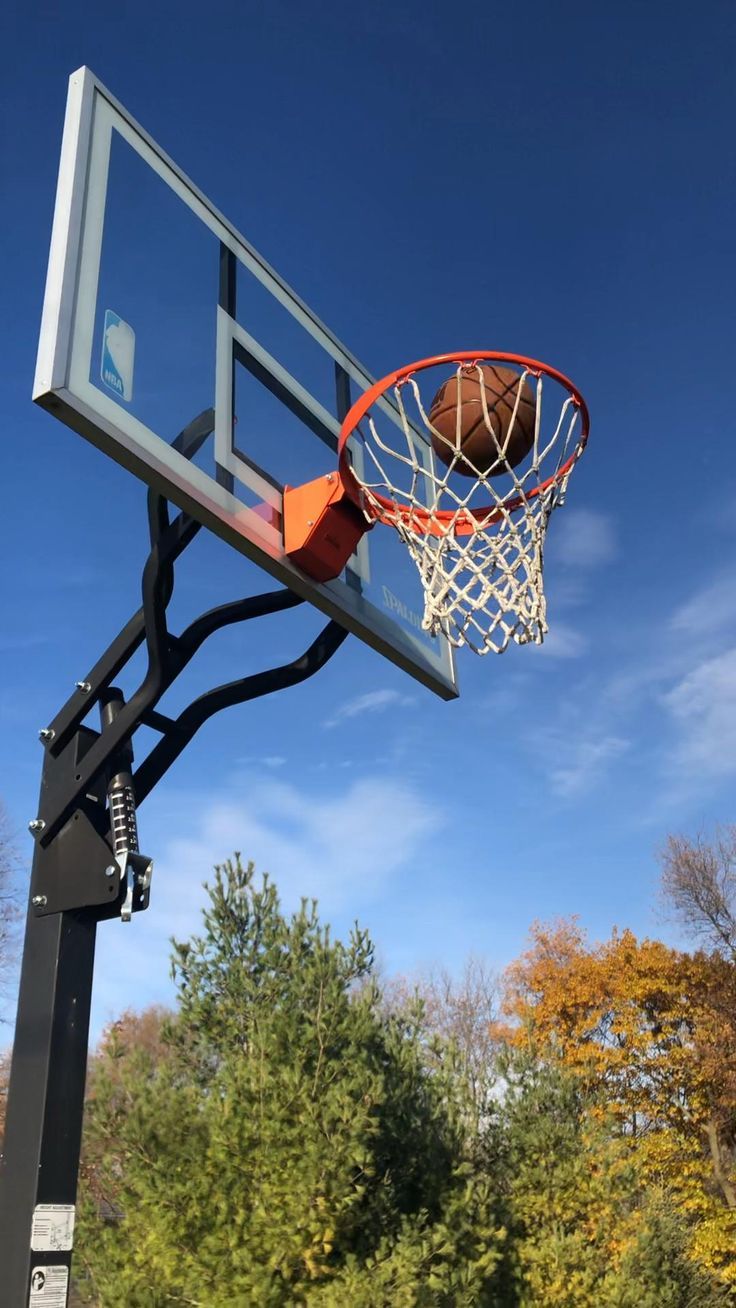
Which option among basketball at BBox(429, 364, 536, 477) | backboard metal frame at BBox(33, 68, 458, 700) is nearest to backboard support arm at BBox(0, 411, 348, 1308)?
backboard metal frame at BBox(33, 68, 458, 700)

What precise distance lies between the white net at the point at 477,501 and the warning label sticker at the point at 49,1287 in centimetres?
258

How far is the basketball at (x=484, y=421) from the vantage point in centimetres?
416

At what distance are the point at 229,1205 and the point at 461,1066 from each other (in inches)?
110

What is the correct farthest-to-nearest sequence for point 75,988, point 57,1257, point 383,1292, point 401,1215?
point 401,1215
point 383,1292
point 75,988
point 57,1257

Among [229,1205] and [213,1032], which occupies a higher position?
[213,1032]

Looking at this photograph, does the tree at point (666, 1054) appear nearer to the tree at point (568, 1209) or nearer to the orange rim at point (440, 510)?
the tree at point (568, 1209)

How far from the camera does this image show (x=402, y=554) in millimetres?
5172

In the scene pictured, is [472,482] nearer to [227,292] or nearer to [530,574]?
[530,574]

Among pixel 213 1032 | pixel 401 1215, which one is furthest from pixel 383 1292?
pixel 213 1032

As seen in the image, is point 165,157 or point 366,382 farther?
point 366,382

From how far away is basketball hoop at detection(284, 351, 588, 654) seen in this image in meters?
4.14

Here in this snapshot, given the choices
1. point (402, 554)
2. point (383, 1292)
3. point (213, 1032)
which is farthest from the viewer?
point (213, 1032)

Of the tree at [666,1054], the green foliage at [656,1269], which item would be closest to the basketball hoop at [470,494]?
the green foliage at [656,1269]

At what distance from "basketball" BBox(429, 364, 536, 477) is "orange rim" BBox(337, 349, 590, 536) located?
0.28 ft
